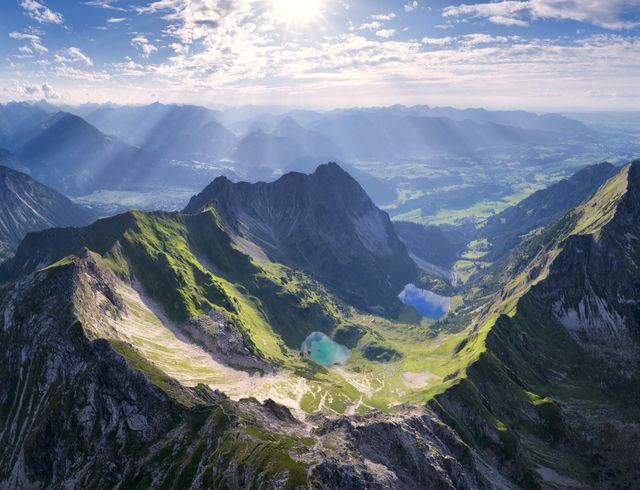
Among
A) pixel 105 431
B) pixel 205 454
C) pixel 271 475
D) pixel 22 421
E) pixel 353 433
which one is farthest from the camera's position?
pixel 22 421

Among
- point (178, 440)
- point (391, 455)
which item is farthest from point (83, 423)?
point (391, 455)

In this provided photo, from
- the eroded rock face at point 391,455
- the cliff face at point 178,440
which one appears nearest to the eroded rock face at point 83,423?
the cliff face at point 178,440

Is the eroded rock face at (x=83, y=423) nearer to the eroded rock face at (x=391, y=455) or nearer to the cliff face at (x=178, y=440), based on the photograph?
the cliff face at (x=178, y=440)

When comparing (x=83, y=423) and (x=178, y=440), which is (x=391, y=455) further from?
(x=83, y=423)

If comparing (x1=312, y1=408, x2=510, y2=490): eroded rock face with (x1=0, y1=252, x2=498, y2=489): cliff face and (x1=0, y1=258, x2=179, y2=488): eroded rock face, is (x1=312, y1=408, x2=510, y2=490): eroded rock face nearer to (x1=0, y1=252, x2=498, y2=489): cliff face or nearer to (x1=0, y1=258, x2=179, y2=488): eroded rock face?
(x1=0, y1=252, x2=498, y2=489): cliff face

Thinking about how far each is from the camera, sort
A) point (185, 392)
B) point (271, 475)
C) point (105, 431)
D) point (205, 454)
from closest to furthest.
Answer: point (271, 475) < point (205, 454) < point (105, 431) < point (185, 392)

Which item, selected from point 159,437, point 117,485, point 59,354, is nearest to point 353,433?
point 159,437

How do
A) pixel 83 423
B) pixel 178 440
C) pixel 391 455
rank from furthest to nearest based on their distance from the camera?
pixel 83 423 < pixel 178 440 < pixel 391 455

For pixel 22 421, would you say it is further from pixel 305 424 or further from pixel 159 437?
pixel 305 424

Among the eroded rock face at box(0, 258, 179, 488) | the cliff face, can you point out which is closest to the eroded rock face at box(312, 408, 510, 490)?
the cliff face

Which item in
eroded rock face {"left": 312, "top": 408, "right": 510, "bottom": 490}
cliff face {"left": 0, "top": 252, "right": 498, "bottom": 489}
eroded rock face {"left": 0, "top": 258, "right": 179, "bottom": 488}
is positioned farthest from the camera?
eroded rock face {"left": 0, "top": 258, "right": 179, "bottom": 488}

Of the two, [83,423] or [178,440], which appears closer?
[178,440]
